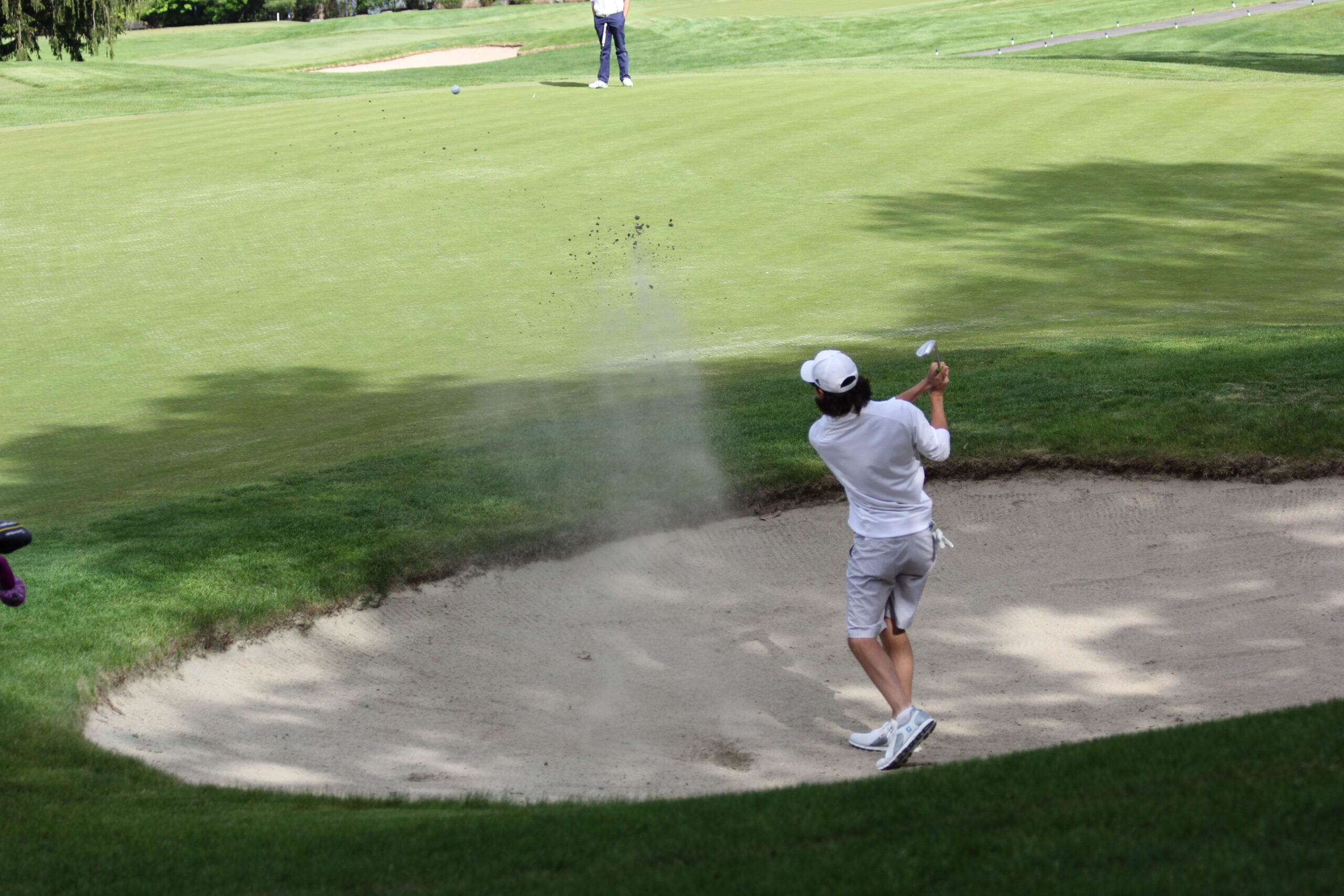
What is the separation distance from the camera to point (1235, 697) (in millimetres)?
6906

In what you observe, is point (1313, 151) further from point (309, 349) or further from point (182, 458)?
point (182, 458)

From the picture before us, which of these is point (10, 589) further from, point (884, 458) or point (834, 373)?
point (884, 458)

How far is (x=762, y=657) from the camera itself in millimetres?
7988

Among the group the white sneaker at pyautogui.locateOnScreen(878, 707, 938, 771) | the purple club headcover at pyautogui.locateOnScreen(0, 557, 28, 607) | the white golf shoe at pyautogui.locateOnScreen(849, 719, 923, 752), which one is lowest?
the white golf shoe at pyautogui.locateOnScreen(849, 719, 923, 752)

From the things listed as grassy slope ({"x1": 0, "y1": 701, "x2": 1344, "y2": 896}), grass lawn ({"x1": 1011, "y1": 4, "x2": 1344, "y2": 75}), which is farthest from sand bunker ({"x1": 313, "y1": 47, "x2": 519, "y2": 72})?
grassy slope ({"x1": 0, "y1": 701, "x2": 1344, "y2": 896})

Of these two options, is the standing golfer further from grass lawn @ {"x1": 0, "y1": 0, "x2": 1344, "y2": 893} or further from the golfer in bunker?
the golfer in bunker

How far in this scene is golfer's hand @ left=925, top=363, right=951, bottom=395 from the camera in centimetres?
631

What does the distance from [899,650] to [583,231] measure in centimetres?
1252

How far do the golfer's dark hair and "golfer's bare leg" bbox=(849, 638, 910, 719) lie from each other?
1203mm

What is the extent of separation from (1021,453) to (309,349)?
339 inches

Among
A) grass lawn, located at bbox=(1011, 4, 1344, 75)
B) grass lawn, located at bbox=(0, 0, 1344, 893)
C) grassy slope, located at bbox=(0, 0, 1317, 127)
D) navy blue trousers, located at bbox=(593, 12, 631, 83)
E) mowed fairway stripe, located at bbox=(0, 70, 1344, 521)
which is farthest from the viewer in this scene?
grass lawn, located at bbox=(1011, 4, 1344, 75)

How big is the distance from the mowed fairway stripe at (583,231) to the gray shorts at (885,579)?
249 inches

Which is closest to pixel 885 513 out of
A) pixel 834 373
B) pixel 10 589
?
pixel 834 373

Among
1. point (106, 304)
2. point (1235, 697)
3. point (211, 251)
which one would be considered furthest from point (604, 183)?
point (1235, 697)
